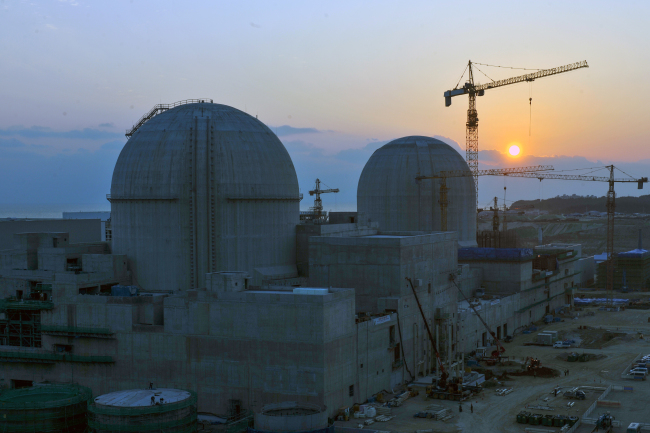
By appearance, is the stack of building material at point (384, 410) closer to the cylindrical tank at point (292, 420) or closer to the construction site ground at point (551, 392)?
the construction site ground at point (551, 392)

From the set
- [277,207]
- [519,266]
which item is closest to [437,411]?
[277,207]

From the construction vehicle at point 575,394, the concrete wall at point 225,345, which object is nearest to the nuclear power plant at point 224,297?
the concrete wall at point 225,345

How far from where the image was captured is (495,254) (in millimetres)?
81438

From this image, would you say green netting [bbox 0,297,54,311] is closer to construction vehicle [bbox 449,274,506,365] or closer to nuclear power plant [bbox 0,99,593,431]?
nuclear power plant [bbox 0,99,593,431]

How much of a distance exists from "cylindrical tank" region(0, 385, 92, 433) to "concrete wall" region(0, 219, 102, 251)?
3671 cm

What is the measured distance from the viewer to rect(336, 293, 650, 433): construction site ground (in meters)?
45.1

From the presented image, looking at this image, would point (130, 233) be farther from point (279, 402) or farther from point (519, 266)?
point (519, 266)

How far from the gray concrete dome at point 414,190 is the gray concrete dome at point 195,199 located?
28.9 meters

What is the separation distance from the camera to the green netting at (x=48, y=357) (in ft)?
168

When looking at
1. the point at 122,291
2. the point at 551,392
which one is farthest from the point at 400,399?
the point at 122,291

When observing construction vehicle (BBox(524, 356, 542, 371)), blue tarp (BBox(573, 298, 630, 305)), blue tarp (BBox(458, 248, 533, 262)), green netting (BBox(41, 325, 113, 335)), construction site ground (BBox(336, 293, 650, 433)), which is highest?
blue tarp (BBox(458, 248, 533, 262))

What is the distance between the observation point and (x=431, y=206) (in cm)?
Result: 8719

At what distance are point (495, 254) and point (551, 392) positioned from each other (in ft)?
98.5

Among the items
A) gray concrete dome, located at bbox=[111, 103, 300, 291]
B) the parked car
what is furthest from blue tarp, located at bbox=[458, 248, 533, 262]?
the parked car
